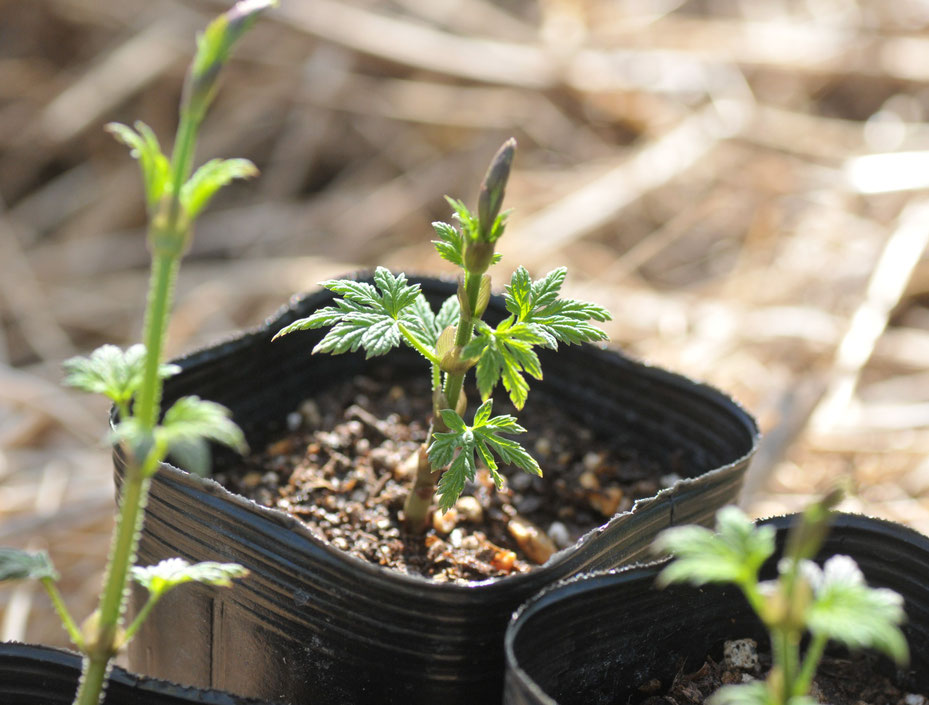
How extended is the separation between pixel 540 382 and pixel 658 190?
1.82 metres

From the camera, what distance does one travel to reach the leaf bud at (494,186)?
2.77ft

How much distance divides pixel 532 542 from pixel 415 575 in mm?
186

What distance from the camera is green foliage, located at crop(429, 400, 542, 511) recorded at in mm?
Answer: 955

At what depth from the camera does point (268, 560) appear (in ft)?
3.24

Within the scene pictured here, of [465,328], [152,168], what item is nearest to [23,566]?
[152,168]

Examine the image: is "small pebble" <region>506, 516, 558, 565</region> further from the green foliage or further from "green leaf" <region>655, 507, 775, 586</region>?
"green leaf" <region>655, 507, 775, 586</region>

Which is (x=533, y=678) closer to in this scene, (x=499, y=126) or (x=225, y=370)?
(x=225, y=370)

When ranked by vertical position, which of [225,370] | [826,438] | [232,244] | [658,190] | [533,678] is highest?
[658,190]

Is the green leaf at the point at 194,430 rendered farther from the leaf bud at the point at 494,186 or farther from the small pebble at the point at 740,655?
the small pebble at the point at 740,655

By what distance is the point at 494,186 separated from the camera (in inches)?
33.5

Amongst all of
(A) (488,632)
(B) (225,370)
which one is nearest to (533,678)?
(A) (488,632)

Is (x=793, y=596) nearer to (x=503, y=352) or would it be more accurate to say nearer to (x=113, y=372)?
(x=503, y=352)

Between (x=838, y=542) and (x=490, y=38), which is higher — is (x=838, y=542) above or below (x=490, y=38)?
below

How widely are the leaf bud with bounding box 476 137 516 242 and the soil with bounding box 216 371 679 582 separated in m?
0.41
